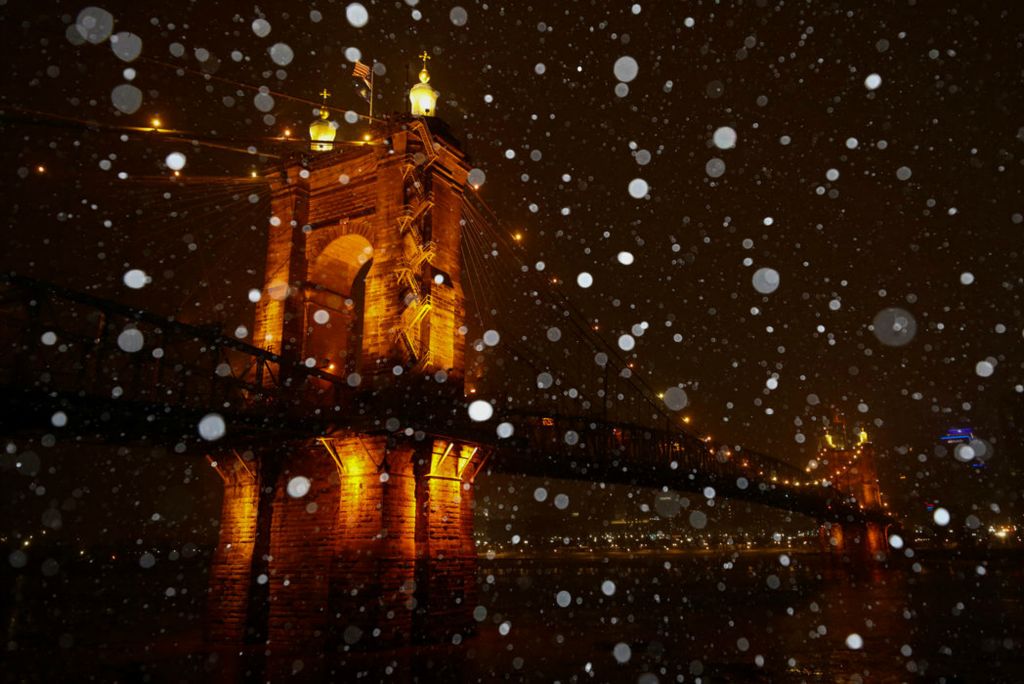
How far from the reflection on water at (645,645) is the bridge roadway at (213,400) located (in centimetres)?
516

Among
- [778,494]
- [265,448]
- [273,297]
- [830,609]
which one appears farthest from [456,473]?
[778,494]

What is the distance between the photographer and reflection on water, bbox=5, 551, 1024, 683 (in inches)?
606

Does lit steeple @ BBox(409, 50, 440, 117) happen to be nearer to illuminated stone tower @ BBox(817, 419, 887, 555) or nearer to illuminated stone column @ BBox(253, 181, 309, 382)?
illuminated stone column @ BBox(253, 181, 309, 382)

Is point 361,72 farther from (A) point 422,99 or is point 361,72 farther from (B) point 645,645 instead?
(B) point 645,645

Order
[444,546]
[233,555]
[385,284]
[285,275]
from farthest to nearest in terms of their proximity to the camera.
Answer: [285,275], [385,284], [233,555], [444,546]

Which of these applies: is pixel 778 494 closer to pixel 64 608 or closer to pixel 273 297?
pixel 273 297

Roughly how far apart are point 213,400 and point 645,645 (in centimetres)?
1290

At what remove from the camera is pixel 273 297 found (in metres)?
21.5

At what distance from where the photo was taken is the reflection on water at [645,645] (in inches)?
606

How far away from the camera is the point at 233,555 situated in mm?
19734

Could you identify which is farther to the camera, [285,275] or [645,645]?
[285,275]

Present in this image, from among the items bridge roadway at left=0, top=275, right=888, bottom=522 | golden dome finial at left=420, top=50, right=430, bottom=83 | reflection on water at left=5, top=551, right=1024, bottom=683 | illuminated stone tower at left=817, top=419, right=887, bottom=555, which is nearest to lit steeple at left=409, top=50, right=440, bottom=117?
golden dome finial at left=420, top=50, right=430, bottom=83

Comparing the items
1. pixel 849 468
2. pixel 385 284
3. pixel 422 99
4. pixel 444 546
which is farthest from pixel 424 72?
pixel 849 468

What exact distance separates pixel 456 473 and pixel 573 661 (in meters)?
5.55
